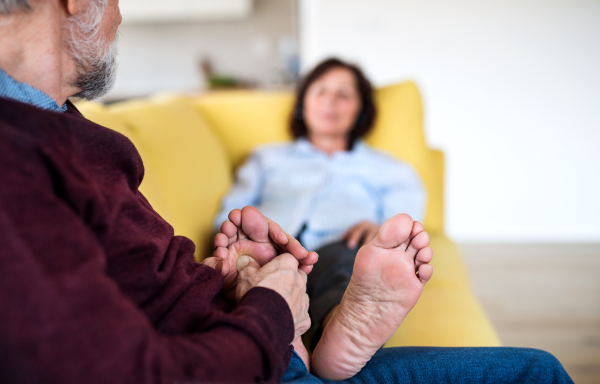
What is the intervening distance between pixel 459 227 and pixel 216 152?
1.89m

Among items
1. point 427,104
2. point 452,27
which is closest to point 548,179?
point 427,104

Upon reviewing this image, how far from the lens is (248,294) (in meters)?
0.56

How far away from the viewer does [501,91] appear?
259 centimetres

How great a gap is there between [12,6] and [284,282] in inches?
18.4

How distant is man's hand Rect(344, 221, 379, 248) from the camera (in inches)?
46.0

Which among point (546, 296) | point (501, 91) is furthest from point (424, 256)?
point (501, 91)

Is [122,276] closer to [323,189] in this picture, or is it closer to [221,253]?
[221,253]

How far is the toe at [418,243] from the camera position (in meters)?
0.68

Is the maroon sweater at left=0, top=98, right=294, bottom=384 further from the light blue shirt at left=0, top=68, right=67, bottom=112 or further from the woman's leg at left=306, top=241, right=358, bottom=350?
the woman's leg at left=306, top=241, right=358, bottom=350

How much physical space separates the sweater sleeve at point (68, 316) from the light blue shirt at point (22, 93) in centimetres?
14

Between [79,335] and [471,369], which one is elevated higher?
[79,335]

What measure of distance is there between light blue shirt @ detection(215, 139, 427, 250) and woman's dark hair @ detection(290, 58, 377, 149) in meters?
0.06

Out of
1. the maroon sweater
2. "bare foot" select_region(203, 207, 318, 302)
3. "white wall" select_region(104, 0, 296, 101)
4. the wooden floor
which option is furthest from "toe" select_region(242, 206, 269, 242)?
"white wall" select_region(104, 0, 296, 101)

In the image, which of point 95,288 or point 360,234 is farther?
point 360,234
